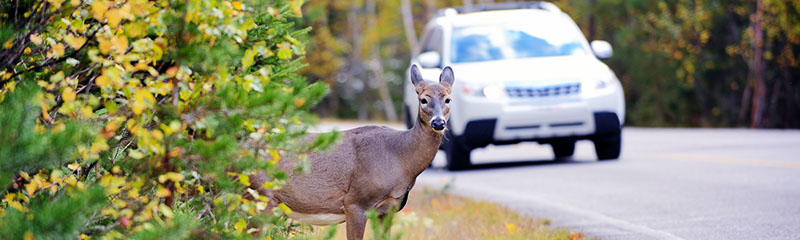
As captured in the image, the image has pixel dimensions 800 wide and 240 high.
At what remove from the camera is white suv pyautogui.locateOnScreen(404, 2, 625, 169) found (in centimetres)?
1470

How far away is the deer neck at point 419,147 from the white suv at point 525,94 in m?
7.32

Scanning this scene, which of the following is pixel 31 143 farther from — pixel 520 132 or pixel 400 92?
pixel 400 92

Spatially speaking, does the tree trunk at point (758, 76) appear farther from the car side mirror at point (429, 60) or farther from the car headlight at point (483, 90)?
the car side mirror at point (429, 60)

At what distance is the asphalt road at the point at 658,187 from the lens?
8.91m

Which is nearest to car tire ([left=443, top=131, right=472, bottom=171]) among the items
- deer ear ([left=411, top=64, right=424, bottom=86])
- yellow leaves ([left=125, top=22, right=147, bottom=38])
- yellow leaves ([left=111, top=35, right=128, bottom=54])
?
deer ear ([left=411, top=64, right=424, bottom=86])

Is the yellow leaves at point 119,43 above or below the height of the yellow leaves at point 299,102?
above

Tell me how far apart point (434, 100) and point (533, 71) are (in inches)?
316

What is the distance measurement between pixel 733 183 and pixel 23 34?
9.63 m

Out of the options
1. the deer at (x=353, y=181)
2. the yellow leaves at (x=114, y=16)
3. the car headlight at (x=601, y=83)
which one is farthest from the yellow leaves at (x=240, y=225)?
the car headlight at (x=601, y=83)

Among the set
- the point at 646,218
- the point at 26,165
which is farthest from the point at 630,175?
the point at 26,165

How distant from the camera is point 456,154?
607 inches

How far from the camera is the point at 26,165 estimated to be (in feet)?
12.2

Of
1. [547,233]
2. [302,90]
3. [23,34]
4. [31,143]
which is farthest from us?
[547,233]

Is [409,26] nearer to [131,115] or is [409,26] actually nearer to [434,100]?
[434,100]
